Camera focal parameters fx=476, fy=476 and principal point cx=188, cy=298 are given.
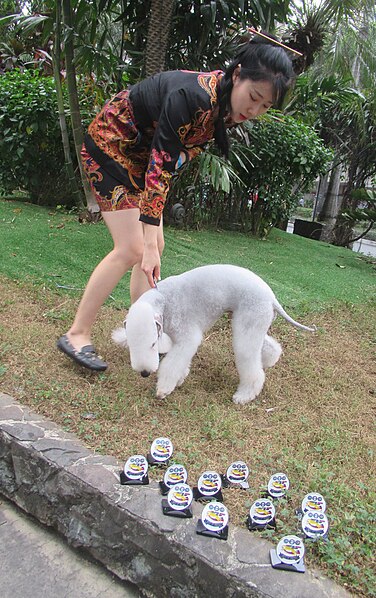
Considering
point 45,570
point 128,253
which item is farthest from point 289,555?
point 128,253

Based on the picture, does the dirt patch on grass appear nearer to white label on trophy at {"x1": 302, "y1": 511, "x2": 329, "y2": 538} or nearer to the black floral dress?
white label on trophy at {"x1": 302, "y1": 511, "x2": 329, "y2": 538}

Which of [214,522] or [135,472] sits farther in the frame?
[135,472]

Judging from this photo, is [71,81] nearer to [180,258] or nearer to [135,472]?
[180,258]

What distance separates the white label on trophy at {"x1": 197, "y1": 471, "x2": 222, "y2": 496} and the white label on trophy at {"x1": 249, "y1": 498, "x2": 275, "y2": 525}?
140mm

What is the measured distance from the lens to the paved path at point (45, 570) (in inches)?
59.3

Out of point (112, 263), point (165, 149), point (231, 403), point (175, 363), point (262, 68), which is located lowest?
point (231, 403)

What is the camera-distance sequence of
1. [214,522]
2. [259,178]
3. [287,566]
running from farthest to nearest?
1. [259,178]
2. [214,522]
3. [287,566]

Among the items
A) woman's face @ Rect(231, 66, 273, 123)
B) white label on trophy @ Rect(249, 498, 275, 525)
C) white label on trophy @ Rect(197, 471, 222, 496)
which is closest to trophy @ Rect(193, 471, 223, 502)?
white label on trophy @ Rect(197, 471, 222, 496)

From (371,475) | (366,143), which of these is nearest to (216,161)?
(371,475)

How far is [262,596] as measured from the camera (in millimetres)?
1270

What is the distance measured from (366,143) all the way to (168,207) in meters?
5.36

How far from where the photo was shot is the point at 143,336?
1.97 meters

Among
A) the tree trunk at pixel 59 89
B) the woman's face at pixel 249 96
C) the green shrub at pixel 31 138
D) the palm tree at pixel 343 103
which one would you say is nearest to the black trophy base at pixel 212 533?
the woman's face at pixel 249 96

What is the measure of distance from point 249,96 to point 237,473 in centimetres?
146
